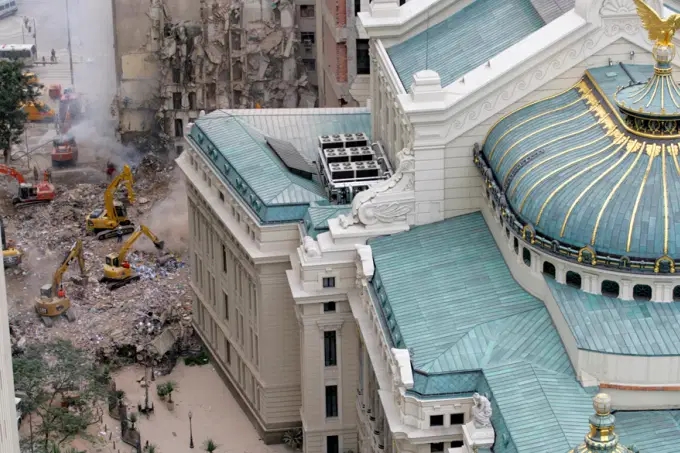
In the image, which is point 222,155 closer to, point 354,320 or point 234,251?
point 234,251

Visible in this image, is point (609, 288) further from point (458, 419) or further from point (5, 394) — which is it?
point (5, 394)

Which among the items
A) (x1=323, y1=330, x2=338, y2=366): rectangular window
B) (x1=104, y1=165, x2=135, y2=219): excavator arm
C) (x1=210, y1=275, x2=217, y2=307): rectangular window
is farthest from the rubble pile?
(x1=323, y1=330, x2=338, y2=366): rectangular window

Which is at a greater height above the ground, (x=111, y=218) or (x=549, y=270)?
(x=549, y=270)

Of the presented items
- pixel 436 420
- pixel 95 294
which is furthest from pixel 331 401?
pixel 95 294

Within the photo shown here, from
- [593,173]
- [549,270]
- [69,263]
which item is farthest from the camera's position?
[69,263]

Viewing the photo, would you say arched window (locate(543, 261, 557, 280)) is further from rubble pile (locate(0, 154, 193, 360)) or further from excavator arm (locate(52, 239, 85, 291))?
excavator arm (locate(52, 239, 85, 291))

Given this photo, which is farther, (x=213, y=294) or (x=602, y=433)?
(x=213, y=294)

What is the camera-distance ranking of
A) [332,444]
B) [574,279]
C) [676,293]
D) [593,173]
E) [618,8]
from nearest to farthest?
[676,293]
[574,279]
[593,173]
[618,8]
[332,444]
